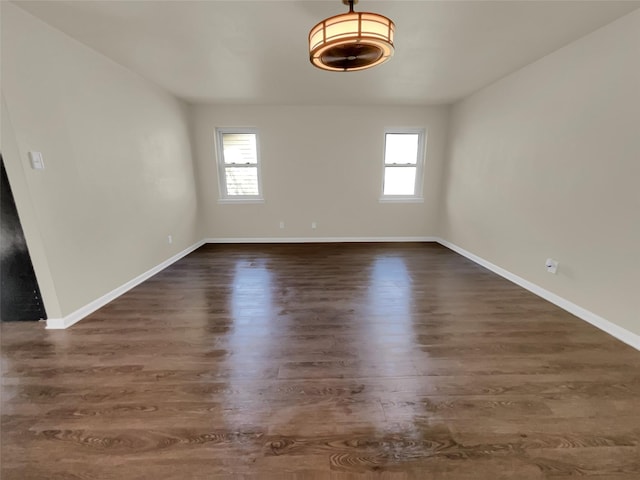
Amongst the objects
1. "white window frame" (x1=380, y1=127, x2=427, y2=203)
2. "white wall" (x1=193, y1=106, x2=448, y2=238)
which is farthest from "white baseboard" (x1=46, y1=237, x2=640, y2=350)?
"white window frame" (x1=380, y1=127, x2=427, y2=203)

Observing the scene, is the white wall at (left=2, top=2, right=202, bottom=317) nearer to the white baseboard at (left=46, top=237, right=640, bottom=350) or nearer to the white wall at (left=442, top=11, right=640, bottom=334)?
the white baseboard at (left=46, top=237, right=640, bottom=350)

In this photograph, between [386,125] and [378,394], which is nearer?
[378,394]

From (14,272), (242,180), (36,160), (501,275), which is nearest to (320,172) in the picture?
(242,180)

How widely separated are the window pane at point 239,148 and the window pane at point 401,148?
2411 mm

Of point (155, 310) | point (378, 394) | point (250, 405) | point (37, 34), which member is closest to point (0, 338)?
point (155, 310)

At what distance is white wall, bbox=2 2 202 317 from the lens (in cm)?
194

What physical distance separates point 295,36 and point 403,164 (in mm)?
3195

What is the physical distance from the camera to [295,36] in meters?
2.26

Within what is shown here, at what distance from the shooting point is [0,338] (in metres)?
2.09

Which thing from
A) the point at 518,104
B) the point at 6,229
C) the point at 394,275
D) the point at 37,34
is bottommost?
the point at 394,275

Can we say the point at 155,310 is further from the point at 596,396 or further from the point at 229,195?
the point at 596,396

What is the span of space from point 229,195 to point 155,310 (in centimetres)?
285

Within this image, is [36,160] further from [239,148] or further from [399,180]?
[399,180]

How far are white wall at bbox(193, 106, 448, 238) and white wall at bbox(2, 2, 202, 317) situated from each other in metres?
1.29
